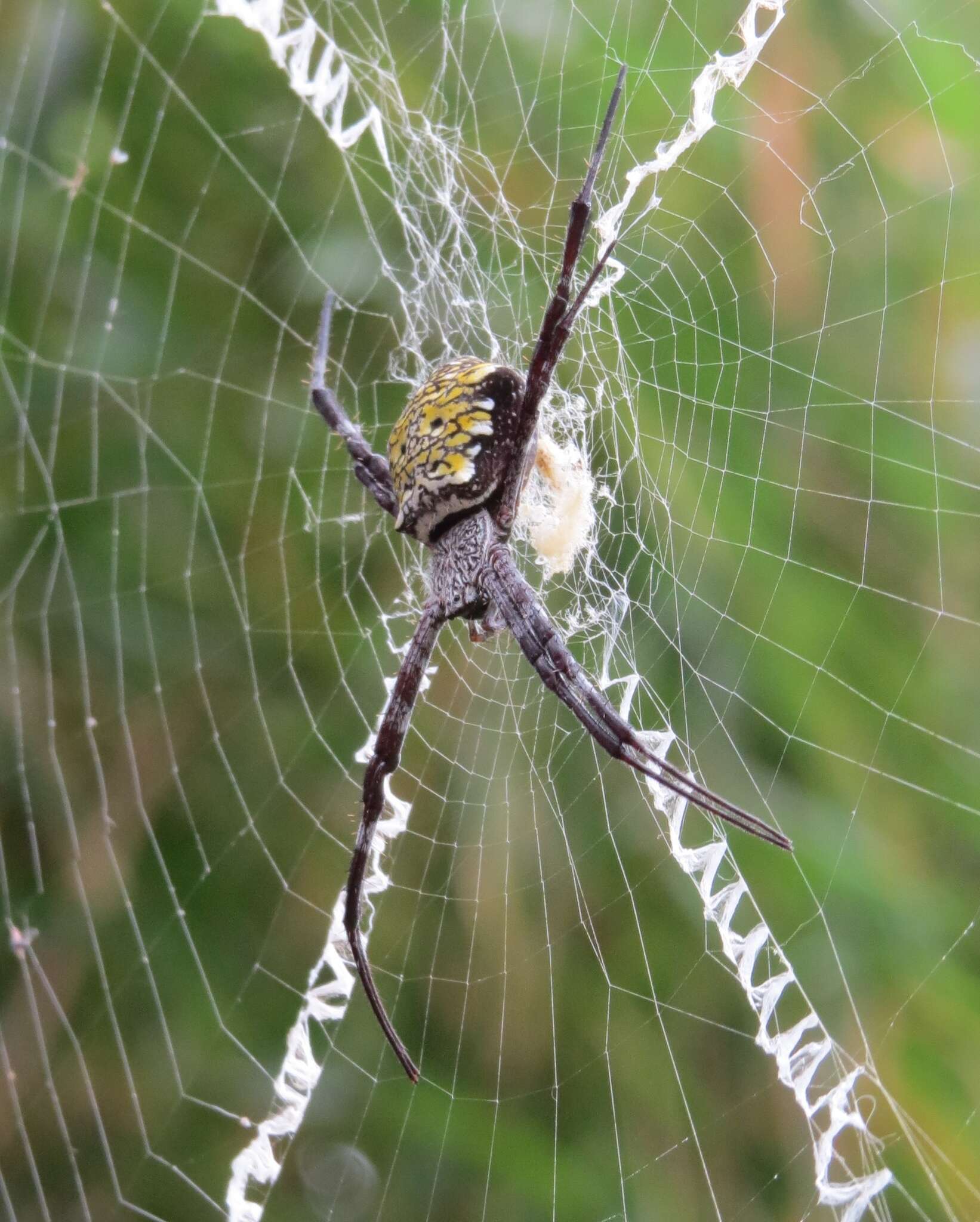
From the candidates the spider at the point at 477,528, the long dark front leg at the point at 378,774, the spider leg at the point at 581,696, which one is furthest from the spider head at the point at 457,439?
the long dark front leg at the point at 378,774

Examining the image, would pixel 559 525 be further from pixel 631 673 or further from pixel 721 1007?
pixel 721 1007

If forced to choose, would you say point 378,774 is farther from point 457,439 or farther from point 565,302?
point 565,302

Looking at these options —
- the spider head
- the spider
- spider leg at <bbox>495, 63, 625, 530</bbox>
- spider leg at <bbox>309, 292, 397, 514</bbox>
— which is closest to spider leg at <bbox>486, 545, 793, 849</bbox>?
the spider

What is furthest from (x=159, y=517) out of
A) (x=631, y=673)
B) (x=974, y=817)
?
(x=974, y=817)

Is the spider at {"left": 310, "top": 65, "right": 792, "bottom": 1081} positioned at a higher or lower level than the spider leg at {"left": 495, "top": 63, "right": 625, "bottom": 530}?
lower

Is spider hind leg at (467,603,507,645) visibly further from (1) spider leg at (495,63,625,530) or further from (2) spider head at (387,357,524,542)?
(1) spider leg at (495,63,625,530)

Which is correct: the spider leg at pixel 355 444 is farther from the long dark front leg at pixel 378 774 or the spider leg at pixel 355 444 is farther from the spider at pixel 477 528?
the long dark front leg at pixel 378 774
